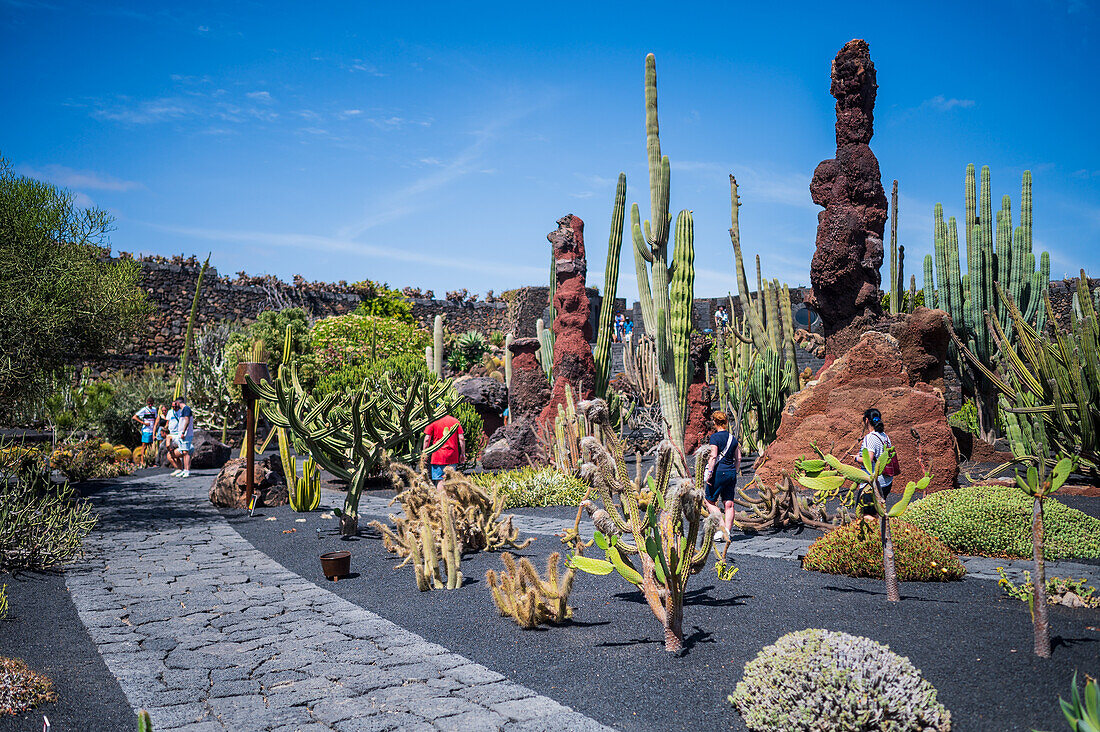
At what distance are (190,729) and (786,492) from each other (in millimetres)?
5781

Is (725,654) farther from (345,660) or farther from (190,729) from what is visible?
(190,729)

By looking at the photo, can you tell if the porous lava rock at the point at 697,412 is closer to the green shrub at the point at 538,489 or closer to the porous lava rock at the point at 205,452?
the green shrub at the point at 538,489

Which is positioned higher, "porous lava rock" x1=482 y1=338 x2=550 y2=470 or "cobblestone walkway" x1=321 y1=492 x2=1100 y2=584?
"porous lava rock" x1=482 y1=338 x2=550 y2=470

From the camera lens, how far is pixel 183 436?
1409 cm

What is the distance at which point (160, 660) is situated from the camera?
13.4ft

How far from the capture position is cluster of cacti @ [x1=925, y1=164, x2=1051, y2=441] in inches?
454

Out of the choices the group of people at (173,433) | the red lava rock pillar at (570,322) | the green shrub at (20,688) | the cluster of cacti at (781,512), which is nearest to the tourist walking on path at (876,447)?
the cluster of cacti at (781,512)

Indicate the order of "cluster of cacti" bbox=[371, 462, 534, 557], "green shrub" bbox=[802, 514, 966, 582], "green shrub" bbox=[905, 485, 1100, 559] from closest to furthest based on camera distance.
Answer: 1. "green shrub" bbox=[802, 514, 966, 582]
2. "green shrub" bbox=[905, 485, 1100, 559]
3. "cluster of cacti" bbox=[371, 462, 534, 557]

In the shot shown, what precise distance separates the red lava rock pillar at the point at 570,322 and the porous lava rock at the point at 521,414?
438 millimetres

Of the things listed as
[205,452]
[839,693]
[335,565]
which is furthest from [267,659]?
[205,452]

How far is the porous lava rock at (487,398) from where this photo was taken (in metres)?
15.4

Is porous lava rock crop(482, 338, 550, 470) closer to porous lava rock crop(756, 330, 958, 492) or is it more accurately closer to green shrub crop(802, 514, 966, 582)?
porous lava rock crop(756, 330, 958, 492)

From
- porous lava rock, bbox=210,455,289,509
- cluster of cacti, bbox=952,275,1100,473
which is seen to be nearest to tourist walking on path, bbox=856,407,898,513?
cluster of cacti, bbox=952,275,1100,473

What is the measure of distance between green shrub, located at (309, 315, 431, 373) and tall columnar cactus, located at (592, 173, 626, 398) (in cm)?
758
